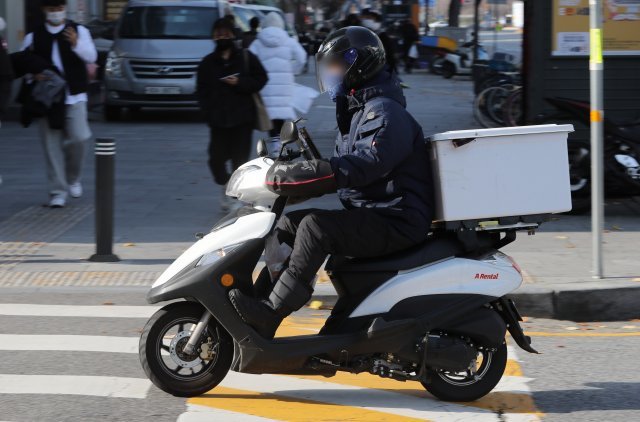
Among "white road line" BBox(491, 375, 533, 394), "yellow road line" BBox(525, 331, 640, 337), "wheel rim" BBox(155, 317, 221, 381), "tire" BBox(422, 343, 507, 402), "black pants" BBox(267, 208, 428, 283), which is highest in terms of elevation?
"black pants" BBox(267, 208, 428, 283)

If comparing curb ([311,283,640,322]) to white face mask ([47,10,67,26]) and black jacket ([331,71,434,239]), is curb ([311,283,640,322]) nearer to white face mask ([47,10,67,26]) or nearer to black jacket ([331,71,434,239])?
black jacket ([331,71,434,239])

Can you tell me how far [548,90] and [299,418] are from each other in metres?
7.47

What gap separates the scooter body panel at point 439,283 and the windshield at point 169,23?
14509mm

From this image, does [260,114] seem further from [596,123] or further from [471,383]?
[471,383]

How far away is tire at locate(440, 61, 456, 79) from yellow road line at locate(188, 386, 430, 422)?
1182 inches

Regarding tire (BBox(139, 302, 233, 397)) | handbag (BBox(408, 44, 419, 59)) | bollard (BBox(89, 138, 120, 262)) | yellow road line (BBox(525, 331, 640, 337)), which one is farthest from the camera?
handbag (BBox(408, 44, 419, 59))

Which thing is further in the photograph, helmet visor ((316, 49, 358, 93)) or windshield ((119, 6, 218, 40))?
windshield ((119, 6, 218, 40))

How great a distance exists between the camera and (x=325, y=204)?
11.4 m

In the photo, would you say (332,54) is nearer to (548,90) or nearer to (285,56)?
→ (285,56)

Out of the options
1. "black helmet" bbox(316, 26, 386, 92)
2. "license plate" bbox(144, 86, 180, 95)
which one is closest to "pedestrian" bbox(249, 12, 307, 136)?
"black helmet" bbox(316, 26, 386, 92)

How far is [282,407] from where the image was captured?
5.49 metres

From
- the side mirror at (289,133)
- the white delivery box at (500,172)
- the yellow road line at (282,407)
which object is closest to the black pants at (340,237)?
the white delivery box at (500,172)

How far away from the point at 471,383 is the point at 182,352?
1.40 m

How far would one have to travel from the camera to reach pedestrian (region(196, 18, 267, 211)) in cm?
1037
